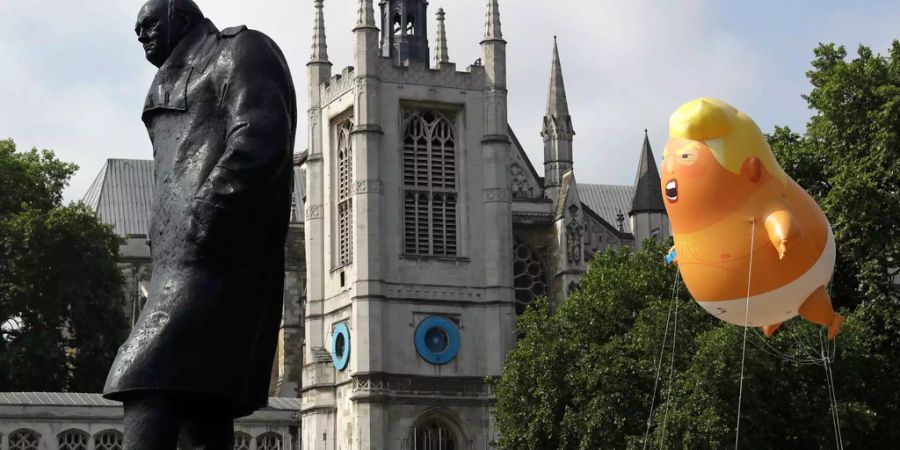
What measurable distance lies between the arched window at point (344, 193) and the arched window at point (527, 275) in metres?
6.53

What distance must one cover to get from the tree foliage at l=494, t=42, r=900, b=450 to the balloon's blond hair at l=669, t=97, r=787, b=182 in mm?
9420

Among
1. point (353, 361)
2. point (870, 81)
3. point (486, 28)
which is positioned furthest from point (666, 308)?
point (486, 28)

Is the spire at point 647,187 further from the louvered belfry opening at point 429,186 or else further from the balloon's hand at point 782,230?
the balloon's hand at point 782,230

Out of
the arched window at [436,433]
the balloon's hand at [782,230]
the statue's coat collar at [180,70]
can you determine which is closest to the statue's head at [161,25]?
the statue's coat collar at [180,70]

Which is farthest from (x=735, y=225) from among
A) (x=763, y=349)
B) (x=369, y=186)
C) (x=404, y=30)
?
(x=404, y=30)

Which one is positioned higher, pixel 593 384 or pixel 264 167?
pixel 593 384

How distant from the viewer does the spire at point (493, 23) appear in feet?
206

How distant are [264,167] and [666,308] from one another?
31.7m

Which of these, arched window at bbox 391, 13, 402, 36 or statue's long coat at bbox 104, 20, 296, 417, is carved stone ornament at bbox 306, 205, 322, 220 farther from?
statue's long coat at bbox 104, 20, 296, 417

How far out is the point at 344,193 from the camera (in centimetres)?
6206

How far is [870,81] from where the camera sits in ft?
123

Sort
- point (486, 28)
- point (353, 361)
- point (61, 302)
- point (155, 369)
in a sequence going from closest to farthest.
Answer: point (155, 369) < point (61, 302) < point (353, 361) < point (486, 28)

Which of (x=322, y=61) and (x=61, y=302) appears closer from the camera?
(x=61, y=302)

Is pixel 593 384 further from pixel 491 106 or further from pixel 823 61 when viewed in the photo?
pixel 491 106
